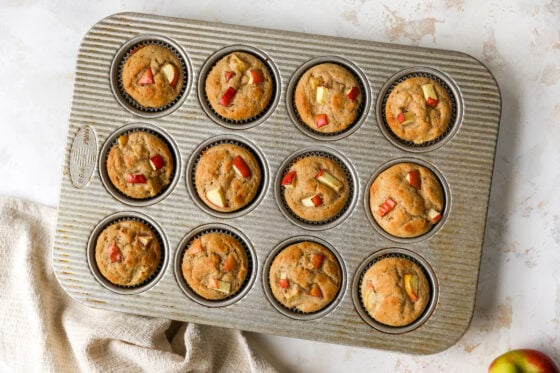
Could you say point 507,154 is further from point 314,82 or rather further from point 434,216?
point 314,82

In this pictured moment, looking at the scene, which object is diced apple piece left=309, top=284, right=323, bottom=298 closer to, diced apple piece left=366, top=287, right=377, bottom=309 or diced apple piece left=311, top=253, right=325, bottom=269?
diced apple piece left=311, top=253, right=325, bottom=269

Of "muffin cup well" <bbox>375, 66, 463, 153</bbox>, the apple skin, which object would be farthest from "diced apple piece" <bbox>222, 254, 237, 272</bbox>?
the apple skin

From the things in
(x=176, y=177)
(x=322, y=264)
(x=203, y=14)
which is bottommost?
(x=322, y=264)

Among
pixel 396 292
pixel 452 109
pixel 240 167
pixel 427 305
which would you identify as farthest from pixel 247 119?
pixel 427 305

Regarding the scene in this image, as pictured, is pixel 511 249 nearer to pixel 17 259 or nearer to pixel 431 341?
pixel 431 341

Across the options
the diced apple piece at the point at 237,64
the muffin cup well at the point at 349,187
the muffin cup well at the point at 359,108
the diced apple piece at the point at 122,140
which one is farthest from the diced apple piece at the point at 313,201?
the diced apple piece at the point at 122,140

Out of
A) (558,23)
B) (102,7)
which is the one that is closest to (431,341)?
(558,23)
